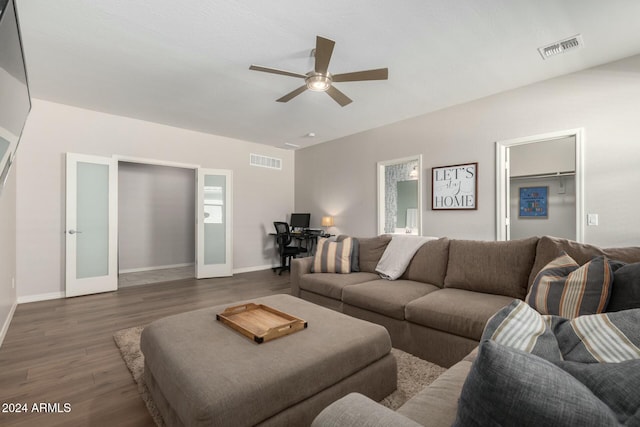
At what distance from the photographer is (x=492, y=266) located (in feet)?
8.38

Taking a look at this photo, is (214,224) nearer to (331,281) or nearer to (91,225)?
(91,225)

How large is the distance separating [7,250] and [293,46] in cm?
370

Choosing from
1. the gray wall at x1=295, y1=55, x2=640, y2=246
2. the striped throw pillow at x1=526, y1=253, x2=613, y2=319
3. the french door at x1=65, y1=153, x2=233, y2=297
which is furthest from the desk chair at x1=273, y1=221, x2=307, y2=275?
the striped throw pillow at x1=526, y1=253, x2=613, y2=319

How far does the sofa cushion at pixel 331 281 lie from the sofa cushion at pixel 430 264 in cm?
44

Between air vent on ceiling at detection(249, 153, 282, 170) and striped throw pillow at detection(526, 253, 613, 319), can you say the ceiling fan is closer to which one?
striped throw pillow at detection(526, 253, 613, 319)

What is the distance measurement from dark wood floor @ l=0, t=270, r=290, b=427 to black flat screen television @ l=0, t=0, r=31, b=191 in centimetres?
142

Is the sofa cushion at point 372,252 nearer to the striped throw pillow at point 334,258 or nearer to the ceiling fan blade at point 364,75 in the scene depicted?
the striped throw pillow at point 334,258

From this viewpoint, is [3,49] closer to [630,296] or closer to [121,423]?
[121,423]

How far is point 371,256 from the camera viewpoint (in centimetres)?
354

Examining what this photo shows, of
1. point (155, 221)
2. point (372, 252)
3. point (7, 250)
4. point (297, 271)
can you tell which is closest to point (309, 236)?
point (297, 271)

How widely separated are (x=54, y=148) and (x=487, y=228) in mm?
6211

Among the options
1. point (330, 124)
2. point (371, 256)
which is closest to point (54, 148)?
point (330, 124)

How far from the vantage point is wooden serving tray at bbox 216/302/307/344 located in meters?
1.67

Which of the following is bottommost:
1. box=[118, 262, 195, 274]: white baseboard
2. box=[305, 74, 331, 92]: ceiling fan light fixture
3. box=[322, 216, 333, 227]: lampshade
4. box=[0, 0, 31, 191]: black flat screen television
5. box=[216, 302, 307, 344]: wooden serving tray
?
box=[118, 262, 195, 274]: white baseboard
